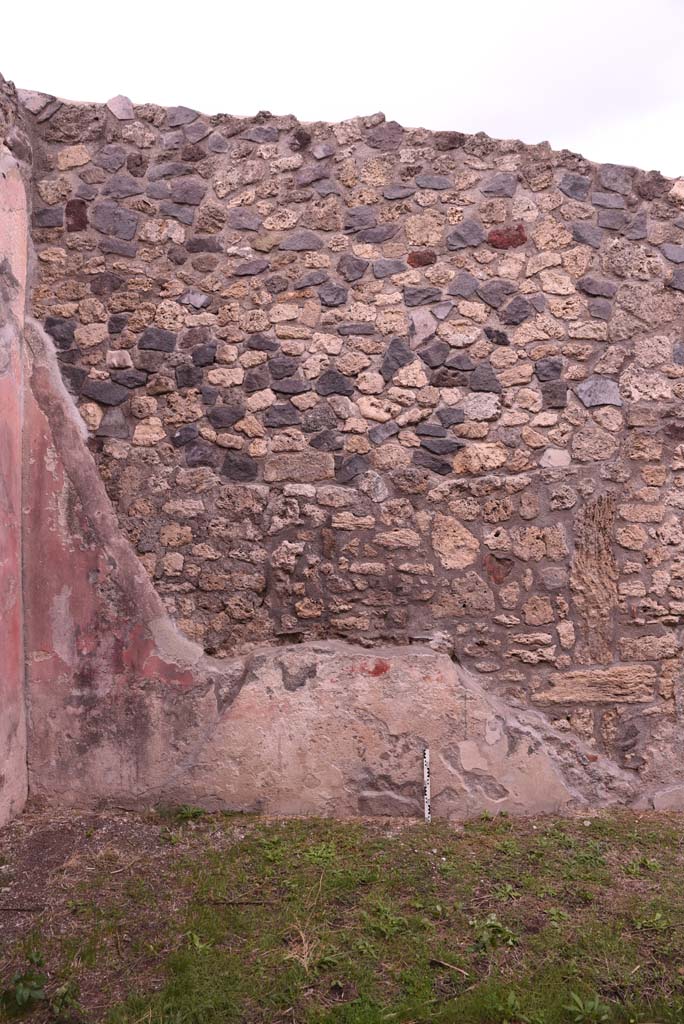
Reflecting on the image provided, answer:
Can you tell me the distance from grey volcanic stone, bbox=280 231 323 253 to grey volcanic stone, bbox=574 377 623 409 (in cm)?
143

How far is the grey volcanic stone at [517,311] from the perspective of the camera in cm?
397

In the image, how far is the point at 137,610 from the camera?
152 inches

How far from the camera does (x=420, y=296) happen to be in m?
3.97

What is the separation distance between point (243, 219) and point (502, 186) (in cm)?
126

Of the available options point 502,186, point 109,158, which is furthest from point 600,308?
point 109,158

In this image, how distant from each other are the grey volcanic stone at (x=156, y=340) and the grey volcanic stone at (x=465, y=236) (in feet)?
4.64

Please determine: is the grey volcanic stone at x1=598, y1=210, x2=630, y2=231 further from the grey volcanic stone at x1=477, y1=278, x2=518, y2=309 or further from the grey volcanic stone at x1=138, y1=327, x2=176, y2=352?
the grey volcanic stone at x1=138, y1=327, x2=176, y2=352

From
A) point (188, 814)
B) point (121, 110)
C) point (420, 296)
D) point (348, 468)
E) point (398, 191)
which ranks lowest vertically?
point (188, 814)

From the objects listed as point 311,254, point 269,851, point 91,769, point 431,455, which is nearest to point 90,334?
point 311,254

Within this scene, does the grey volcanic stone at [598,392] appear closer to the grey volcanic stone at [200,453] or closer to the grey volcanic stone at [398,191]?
the grey volcanic stone at [398,191]

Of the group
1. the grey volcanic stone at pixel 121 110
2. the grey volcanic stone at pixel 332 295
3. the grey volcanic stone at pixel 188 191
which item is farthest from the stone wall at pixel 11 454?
the grey volcanic stone at pixel 332 295

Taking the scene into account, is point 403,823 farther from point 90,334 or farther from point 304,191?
point 304,191

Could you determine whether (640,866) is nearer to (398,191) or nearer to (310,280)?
(310,280)

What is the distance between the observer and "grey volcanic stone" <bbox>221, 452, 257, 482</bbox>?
12.9 feet
